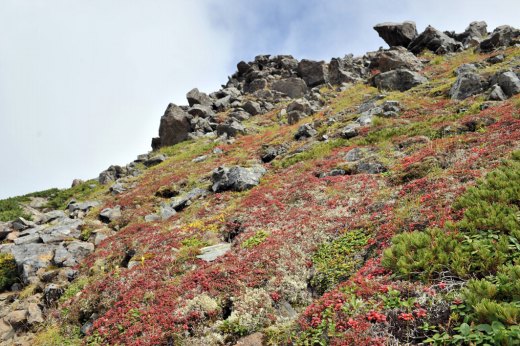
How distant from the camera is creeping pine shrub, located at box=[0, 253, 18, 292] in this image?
1839cm

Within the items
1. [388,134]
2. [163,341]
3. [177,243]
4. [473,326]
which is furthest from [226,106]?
[473,326]

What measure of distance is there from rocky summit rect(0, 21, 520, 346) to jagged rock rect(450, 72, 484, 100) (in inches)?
5.9

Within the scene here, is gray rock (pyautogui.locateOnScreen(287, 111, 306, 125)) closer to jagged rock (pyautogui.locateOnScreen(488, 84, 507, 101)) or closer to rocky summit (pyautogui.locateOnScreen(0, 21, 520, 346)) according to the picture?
rocky summit (pyautogui.locateOnScreen(0, 21, 520, 346))

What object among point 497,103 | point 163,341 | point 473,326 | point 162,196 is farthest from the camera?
point 162,196

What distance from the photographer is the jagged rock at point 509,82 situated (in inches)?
1006

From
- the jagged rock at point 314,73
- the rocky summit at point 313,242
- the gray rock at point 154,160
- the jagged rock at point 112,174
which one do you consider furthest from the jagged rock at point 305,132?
the jagged rock at point 314,73

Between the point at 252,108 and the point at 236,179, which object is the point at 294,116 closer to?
the point at 252,108

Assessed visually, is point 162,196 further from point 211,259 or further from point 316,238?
point 316,238

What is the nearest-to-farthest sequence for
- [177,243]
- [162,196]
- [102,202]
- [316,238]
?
[316,238]
[177,243]
[162,196]
[102,202]

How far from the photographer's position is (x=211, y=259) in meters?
14.8

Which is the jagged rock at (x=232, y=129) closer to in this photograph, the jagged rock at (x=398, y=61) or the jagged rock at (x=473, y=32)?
the jagged rock at (x=398, y=61)

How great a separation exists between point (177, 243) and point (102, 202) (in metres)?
16.9

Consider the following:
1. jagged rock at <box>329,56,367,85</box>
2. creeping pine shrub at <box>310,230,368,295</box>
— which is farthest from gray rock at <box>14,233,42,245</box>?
jagged rock at <box>329,56,367,85</box>

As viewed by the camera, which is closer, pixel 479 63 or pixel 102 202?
pixel 102 202
